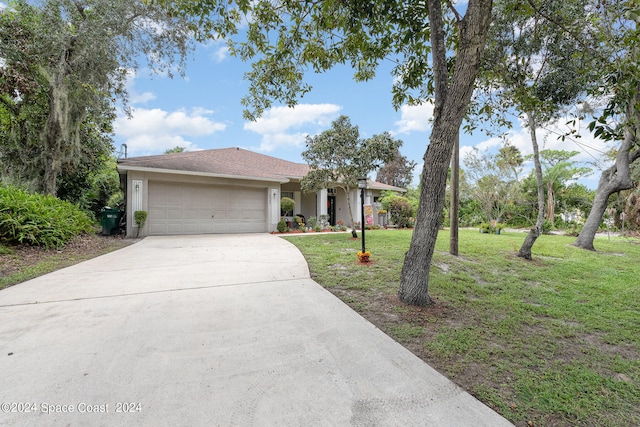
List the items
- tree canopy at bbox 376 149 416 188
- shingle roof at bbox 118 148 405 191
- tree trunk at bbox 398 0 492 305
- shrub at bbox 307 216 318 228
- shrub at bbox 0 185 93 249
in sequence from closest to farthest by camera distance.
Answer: tree trunk at bbox 398 0 492 305 → shrub at bbox 0 185 93 249 → shingle roof at bbox 118 148 405 191 → shrub at bbox 307 216 318 228 → tree canopy at bbox 376 149 416 188

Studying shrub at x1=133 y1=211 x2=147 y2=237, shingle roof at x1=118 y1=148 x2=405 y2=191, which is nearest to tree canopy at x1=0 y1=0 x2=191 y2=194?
shingle roof at x1=118 y1=148 x2=405 y2=191

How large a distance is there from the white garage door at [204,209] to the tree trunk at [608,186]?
40.3ft

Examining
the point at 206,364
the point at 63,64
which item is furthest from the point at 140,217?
the point at 206,364

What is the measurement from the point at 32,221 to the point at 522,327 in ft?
32.5

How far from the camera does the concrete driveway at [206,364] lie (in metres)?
1.67

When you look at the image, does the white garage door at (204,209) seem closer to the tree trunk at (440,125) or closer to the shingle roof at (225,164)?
the shingle roof at (225,164)

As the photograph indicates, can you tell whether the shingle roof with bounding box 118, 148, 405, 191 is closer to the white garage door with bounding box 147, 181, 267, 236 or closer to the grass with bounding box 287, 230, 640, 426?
the white garage door with bounding box 147, 181, 267, 236

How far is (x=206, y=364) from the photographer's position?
2164 millimetres

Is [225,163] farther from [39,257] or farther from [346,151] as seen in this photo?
[39,257]

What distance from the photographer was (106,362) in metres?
2.14

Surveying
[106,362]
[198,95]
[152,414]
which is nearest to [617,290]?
[152,414]

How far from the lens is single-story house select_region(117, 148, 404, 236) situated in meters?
9.81

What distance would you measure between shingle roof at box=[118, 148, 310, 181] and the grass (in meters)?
6.94

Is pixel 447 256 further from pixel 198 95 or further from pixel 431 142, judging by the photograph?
pixel 198 95
